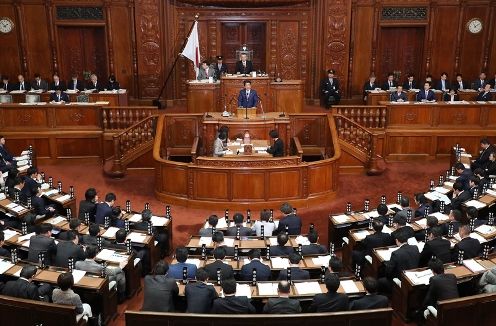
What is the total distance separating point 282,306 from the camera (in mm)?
6859

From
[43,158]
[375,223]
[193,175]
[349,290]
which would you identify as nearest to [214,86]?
[193,175]

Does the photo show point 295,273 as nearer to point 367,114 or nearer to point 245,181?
point 245,181

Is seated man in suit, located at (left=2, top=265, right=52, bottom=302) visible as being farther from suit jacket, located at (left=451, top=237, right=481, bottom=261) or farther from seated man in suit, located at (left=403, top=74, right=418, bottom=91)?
seated man in suit, located at (left=403, top=74, right=418, bottom=91)

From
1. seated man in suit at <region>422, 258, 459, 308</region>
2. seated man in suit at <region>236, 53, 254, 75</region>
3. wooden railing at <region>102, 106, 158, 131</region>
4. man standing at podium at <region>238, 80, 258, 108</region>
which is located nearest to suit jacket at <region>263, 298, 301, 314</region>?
seated man in suit at <region>422, 258, 459, 308</region>

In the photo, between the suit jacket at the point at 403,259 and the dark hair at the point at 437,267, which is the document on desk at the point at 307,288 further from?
the dark hair at the point at 437,267

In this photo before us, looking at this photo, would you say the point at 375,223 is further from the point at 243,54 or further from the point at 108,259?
the point at 243,54

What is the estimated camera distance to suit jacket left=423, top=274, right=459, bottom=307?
24.0 ft

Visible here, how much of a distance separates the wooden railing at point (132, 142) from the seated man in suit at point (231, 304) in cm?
831

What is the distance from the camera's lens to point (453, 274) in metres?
7.60

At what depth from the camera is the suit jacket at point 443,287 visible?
732 centimetres

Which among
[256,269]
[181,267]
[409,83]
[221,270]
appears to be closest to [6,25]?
[409,83]

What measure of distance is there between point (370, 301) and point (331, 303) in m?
0.46

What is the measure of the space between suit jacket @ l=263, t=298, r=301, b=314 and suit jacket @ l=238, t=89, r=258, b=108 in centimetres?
807

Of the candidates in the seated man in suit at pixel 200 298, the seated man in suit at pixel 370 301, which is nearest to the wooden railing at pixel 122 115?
the seated man in suit at pixel 200 298
